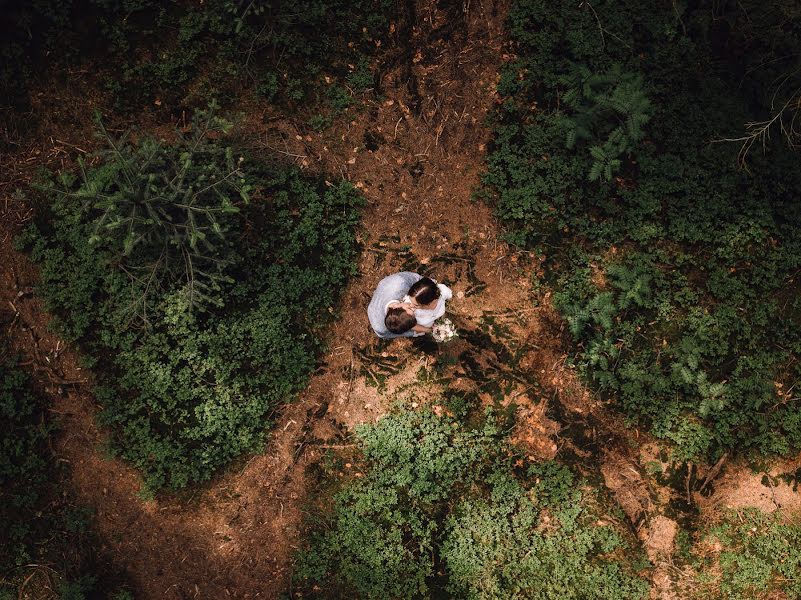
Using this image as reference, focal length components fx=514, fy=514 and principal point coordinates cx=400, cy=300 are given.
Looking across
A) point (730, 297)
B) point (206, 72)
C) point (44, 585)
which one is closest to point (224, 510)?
point (44, 585)

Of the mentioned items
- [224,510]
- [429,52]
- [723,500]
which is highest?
[429,52]

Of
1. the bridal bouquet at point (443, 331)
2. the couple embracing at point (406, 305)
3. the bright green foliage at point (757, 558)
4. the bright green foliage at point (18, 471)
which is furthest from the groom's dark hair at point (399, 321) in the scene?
the bright green foliage at point (757, 558)

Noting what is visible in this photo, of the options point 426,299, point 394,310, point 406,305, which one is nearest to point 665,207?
point 426,299

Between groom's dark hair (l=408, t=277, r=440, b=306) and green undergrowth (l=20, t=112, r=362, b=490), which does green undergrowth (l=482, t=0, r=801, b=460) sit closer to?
groom's dark hair (l=408, t=277, r=440, b=306)

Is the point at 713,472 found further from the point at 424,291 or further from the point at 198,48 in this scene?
the point at 198,48

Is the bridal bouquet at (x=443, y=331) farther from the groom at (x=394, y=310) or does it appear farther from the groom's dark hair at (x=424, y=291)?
the groom's dark hair at (x=424, y=291)

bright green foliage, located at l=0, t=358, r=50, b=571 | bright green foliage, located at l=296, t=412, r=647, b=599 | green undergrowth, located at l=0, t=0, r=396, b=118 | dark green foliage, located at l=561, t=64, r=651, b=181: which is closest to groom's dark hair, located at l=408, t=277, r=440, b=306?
bright green foliage, located at l=296, t=412, r=647, b=599

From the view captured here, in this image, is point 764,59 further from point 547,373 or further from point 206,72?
point 206,72
